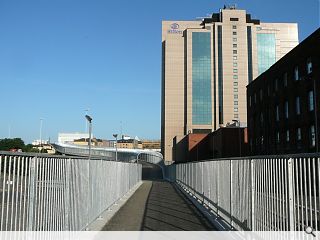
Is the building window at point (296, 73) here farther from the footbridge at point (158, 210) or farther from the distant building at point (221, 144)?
the footbridge at point (158, 210)

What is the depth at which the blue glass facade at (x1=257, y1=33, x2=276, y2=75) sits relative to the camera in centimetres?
14050

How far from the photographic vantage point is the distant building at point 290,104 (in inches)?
1709

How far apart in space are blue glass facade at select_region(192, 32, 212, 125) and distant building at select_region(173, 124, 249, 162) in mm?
26952

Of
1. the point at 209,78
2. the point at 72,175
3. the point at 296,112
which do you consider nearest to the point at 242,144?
the point at 296,112

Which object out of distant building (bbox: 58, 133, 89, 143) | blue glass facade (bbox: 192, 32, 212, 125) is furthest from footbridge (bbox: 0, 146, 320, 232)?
distant building (bbox: 58, 133, 89, 143)

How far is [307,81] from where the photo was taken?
4459 centimetres

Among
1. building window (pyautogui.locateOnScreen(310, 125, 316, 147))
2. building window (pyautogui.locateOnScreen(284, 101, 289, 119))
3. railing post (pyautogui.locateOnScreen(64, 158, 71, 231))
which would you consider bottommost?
railing post (pyautogui.locateOnScreen(64, 158, 71, 231))

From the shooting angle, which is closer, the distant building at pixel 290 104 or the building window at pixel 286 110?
the distant building at pixel 290 104

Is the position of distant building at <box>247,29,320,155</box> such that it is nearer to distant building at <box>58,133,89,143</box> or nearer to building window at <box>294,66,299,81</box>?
building window at <box>294,66,299,81</box>

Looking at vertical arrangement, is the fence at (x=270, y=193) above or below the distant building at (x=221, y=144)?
below

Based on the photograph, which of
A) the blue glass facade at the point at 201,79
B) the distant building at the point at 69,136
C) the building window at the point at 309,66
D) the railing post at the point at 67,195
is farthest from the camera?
the distant building at the point at 69,136

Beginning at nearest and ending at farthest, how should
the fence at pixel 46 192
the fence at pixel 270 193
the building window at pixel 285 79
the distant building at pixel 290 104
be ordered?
the fence at pixel 46 192, the fence at pixel 270 193, the distant building at pixel 290 104, the building window at pixel 285 79

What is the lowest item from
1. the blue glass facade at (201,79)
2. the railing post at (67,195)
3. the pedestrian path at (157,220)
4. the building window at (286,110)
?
the pedestrian path at (157,220)

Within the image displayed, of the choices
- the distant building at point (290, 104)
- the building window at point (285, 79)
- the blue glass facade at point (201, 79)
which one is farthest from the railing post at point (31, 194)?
the blue glass facade at point (201, 79)
